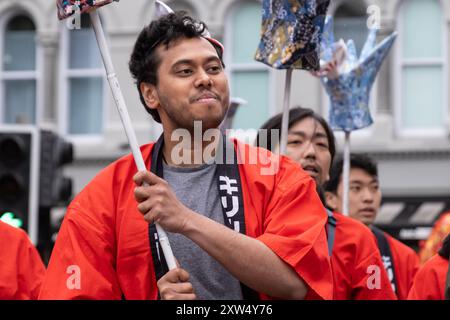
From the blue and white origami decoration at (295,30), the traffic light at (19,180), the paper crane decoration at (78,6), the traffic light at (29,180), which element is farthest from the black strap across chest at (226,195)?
the traffic light at (19,180)

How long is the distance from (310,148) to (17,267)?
1416 mm

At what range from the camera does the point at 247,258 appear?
12.1 ft

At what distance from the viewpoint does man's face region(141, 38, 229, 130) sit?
3924 mm

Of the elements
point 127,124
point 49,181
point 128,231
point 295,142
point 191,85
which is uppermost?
point 191,85

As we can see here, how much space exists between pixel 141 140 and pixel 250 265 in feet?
38.8

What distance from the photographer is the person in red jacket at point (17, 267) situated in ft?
16.2

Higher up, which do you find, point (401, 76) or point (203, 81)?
point (401, 76)

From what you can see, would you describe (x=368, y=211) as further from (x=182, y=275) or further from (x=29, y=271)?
(x=182, y=275)

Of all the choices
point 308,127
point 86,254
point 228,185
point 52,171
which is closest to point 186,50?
point 228,185

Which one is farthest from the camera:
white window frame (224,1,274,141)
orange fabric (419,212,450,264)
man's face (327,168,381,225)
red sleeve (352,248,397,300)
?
white window frame (224,1,274,141)

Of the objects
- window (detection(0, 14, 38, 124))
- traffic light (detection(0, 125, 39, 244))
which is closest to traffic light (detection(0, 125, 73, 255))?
traffic light (detection(0, 125, 39, 244))

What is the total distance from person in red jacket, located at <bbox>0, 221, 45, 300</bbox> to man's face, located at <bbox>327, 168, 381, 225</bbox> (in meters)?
2.29

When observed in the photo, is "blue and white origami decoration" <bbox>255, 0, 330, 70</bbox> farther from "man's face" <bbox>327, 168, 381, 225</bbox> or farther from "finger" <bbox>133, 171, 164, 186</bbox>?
"man's face" <bbox>327, 168, 381, 225</bbox>

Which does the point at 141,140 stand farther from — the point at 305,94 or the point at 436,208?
the point at 436,208
